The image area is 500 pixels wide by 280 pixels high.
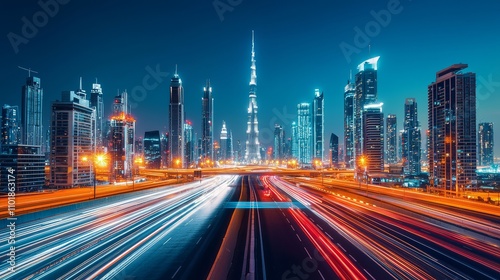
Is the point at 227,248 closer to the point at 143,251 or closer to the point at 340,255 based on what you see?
the point at 143,251

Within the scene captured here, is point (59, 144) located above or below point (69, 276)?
above

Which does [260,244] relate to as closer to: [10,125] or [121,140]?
[121,140]

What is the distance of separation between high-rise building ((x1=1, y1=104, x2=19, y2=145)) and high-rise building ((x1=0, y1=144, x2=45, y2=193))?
331 ft

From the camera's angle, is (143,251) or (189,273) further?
(143,251)

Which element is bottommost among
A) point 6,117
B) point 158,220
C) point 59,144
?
point 158,220

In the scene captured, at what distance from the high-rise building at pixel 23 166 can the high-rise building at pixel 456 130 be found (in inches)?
5226

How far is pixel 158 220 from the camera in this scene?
33781 mm

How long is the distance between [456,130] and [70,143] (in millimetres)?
136377

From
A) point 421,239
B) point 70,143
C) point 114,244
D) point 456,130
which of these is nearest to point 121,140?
point 70,143

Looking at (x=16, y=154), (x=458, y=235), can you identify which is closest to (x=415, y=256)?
(x=458, y=235)

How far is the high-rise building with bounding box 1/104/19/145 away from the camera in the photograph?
186 m

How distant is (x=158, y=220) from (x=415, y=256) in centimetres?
2257

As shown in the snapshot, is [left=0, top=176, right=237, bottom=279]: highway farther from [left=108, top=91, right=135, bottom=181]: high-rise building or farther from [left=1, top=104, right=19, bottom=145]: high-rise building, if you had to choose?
[left=1, top=104, right=19, bottom=145]: high-rise building

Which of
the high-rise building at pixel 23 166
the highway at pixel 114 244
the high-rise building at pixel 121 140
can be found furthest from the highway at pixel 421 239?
the high-rise building at pixel 121 140
